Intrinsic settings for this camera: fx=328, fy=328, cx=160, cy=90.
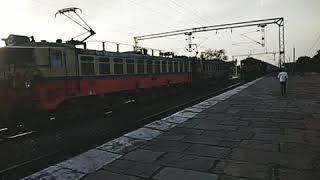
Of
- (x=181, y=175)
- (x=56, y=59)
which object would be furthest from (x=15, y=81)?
(x=181, y=175)

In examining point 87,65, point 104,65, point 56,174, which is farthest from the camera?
point 104,65

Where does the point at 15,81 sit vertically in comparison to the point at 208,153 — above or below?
above

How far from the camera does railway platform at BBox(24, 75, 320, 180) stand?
5.54 meters

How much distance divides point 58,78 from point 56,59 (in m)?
0.67

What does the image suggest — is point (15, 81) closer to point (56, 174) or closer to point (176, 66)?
point (56, 174)

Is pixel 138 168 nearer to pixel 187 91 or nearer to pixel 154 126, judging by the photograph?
pixel 154 126

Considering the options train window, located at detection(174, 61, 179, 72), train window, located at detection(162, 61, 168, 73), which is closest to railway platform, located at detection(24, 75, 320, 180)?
train window, located at detection(162, 61, 168, 73)

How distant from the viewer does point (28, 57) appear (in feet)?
36.0

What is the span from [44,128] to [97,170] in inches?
Answer: 248

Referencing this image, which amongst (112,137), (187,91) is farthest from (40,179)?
(187,91)

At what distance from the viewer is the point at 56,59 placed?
456 inches

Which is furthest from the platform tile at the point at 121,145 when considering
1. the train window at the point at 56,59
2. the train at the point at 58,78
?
the train window at the point at 56,59

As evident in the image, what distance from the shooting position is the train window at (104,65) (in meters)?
14.2

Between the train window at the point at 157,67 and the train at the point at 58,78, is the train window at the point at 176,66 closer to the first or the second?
the train window at the point at 157,67
